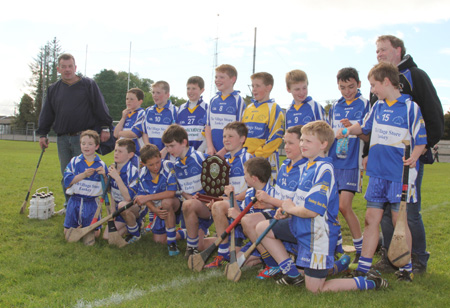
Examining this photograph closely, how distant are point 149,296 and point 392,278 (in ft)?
7.50

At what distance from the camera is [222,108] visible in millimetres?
5355

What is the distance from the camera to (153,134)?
606 centimetres

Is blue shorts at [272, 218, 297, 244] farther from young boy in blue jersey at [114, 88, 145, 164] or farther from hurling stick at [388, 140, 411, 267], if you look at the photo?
young boy in blue jersey at [114, 88, 145, 164]

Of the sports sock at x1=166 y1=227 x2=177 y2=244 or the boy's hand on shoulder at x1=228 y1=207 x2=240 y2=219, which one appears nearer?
the boy's hand on shoulder at x1=228 y1=207 x2=240 y2=219

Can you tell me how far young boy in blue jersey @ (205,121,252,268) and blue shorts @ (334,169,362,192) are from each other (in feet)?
3.55

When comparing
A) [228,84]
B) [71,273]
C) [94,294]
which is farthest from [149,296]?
[228,84]

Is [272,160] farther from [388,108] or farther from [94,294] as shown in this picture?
[94,294]

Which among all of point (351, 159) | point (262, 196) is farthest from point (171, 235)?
point (351, 159)

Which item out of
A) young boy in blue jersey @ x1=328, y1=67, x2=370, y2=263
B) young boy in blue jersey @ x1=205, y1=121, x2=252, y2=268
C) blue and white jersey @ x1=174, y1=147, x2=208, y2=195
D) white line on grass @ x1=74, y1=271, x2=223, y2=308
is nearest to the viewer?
white line on grass @ x1=74, y1=271, x2=223, y2=308

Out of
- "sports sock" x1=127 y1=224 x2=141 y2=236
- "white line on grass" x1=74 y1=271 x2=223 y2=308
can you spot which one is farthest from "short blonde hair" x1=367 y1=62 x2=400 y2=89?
"sports sock" x1=127 y1=224 x2=141 y2=236

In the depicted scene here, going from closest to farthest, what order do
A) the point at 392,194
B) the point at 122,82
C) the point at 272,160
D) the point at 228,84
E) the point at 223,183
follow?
the point at 392,194 < the point at 223,183 < the point at 272,160 < the point at 228,84 < the point at 122,82

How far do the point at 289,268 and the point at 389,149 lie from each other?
1459 millimetres

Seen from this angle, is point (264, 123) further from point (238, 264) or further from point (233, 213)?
point (238, 264)

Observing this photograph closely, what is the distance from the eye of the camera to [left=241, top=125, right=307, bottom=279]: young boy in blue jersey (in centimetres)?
366
